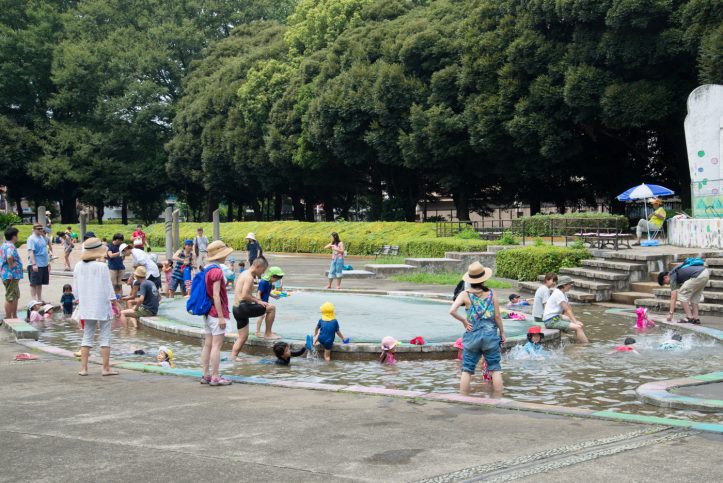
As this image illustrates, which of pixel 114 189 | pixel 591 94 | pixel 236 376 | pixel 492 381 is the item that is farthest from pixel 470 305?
pixel 114 189

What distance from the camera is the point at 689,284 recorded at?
15172mm

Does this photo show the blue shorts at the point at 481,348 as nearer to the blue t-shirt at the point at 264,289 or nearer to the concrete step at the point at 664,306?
the blue t-shirt at the point at 264,289

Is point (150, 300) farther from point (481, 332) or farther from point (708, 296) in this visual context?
point (708, 296)

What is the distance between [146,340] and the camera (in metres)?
14.4

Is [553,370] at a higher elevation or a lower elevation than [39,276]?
lower

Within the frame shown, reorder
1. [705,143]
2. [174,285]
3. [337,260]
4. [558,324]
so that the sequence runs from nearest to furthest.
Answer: [558,324]
[174,285]
[337,260]
[705,143]

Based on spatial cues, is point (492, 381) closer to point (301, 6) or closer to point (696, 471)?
point (696, 471)

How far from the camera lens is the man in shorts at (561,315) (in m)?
13.6

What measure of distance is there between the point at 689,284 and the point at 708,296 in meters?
2.57

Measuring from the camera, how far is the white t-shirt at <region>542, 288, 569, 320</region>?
13750 mm

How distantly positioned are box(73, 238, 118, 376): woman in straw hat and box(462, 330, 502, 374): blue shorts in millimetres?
4428

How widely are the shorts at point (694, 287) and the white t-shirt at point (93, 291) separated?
1026 centimetres

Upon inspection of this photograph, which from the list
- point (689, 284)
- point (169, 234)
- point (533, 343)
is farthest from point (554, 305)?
point (169, 234)

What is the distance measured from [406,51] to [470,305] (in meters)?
35.1
